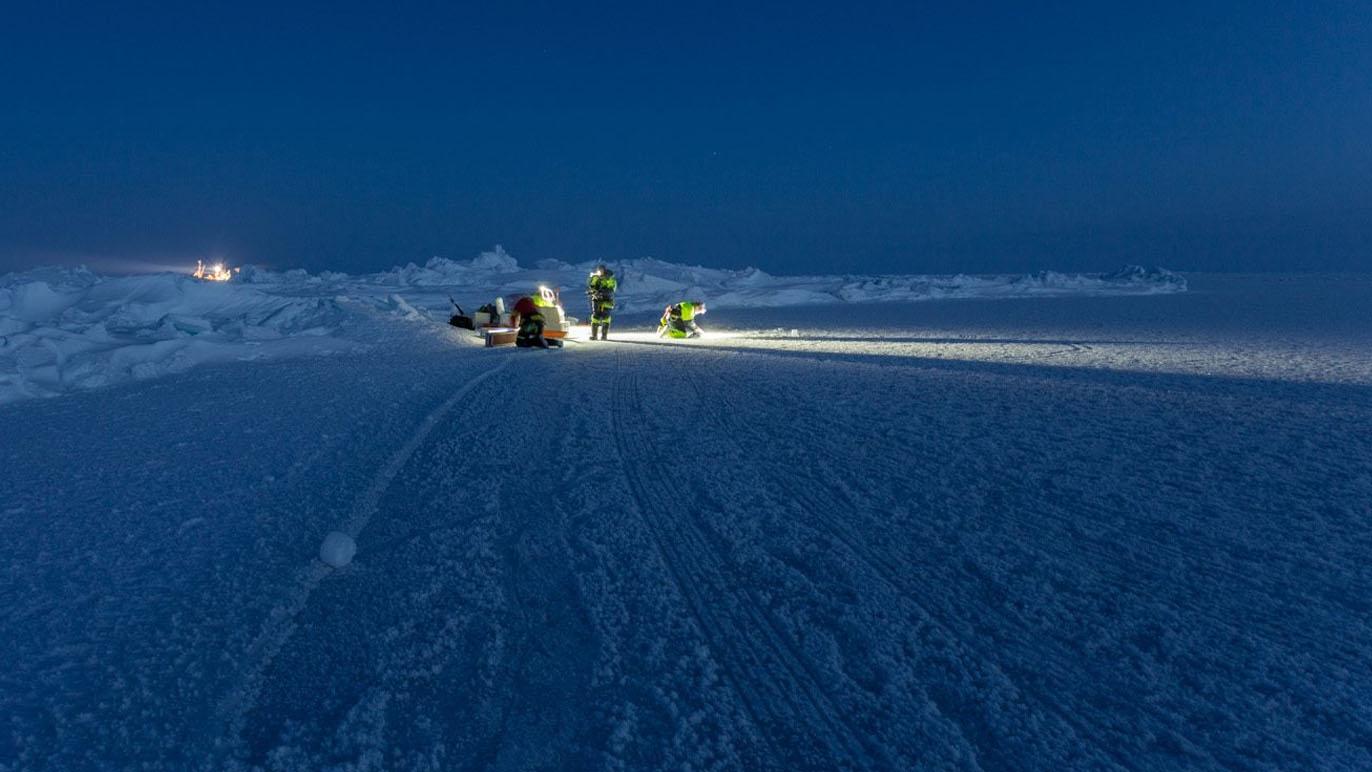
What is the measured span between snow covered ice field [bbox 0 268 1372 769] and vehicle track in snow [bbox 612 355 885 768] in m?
0.01

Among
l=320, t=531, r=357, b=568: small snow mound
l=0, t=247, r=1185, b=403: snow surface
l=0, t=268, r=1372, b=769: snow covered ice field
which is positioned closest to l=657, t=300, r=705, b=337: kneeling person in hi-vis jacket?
l=0, t=247, r=1185, b=403: snow surface

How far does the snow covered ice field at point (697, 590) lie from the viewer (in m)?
2.29

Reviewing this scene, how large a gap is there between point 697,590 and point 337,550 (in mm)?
1836

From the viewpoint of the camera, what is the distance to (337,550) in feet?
12.0

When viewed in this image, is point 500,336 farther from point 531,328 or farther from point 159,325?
point 159,325

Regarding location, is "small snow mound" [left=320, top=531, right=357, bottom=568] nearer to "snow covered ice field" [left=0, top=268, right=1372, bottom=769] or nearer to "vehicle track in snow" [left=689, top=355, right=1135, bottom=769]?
"snow covered ice field" [left=0, top=268, right=1372, bottom=769]

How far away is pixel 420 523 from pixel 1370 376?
11635 mm

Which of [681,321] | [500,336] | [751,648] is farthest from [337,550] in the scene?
[681,321]

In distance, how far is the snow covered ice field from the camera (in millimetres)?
2287

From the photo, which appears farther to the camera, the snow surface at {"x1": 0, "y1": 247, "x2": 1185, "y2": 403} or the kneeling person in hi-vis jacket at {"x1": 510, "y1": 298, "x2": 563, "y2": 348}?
the kneeling person in hi-vis jacket at {"x1": 510, "y1": 298, "x2": 563, "y2": 348}

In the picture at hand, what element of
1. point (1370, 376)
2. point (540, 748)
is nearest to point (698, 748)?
point (540, 748)

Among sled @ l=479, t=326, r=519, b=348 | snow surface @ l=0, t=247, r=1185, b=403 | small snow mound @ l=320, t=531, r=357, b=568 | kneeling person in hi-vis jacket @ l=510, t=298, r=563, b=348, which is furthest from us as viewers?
sled @ l=479, t=326, r=519, b=348

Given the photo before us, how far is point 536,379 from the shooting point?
10.2m

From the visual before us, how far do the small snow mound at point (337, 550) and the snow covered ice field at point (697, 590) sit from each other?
0.05 m
